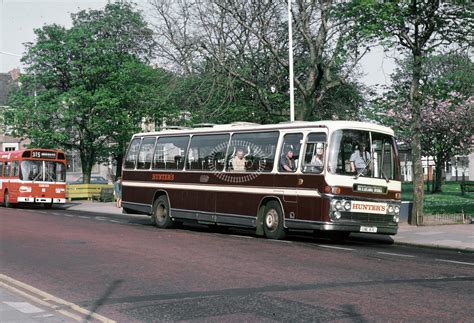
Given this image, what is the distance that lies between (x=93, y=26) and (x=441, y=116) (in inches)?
Answer: 1125

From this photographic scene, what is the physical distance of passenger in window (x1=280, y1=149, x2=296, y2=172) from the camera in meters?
17.7

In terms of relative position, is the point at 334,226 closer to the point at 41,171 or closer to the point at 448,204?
the point at 448,204

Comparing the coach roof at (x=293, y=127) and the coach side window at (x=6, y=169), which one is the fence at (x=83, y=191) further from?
the coach roof at (x=293, y=127)

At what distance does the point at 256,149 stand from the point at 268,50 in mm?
12795

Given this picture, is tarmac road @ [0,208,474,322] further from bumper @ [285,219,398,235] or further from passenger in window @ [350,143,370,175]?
passenger in window @ [350,143,370,175]

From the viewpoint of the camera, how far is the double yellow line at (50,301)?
7562 millimetres

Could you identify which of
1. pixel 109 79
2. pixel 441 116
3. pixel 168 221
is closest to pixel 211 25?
pixel 168 221

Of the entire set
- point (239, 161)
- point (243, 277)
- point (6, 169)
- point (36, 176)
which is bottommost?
point (243, 277)

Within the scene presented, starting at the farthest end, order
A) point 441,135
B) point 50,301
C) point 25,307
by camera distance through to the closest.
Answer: point 441,135 → point 50,301 → point 25,307

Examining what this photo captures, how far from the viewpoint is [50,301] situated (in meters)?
8.57

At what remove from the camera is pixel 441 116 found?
5728 cm

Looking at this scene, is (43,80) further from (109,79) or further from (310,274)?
(310,274)

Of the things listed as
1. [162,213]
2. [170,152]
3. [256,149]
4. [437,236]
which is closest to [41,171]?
[162,213]

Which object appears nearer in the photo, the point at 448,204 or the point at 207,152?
the point at 207,152
